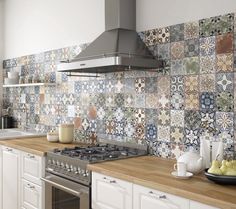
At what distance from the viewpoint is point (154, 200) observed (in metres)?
1.78

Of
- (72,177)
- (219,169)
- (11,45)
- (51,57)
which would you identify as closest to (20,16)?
(11,45)

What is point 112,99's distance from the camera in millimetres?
3023

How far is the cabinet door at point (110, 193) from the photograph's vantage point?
6.42ft

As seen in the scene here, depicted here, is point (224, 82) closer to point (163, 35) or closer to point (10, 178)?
point (163, 35)

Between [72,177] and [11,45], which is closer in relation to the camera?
[72,177]

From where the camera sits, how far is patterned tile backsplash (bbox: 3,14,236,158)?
7.08 ft

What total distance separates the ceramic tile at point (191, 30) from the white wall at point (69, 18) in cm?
4

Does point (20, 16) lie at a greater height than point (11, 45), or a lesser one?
greater

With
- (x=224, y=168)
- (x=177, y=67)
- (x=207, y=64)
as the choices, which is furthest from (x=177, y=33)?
(x=224, y=168)

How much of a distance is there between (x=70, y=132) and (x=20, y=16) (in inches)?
84.9

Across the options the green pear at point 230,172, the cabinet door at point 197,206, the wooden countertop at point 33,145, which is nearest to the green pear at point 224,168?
the green pear at point 230,172

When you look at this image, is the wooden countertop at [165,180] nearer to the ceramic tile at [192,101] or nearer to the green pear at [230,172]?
the green pear at [230,172]

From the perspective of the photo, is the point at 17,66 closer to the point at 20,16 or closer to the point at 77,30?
the point at 20,16

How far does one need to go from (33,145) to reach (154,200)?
168cm
